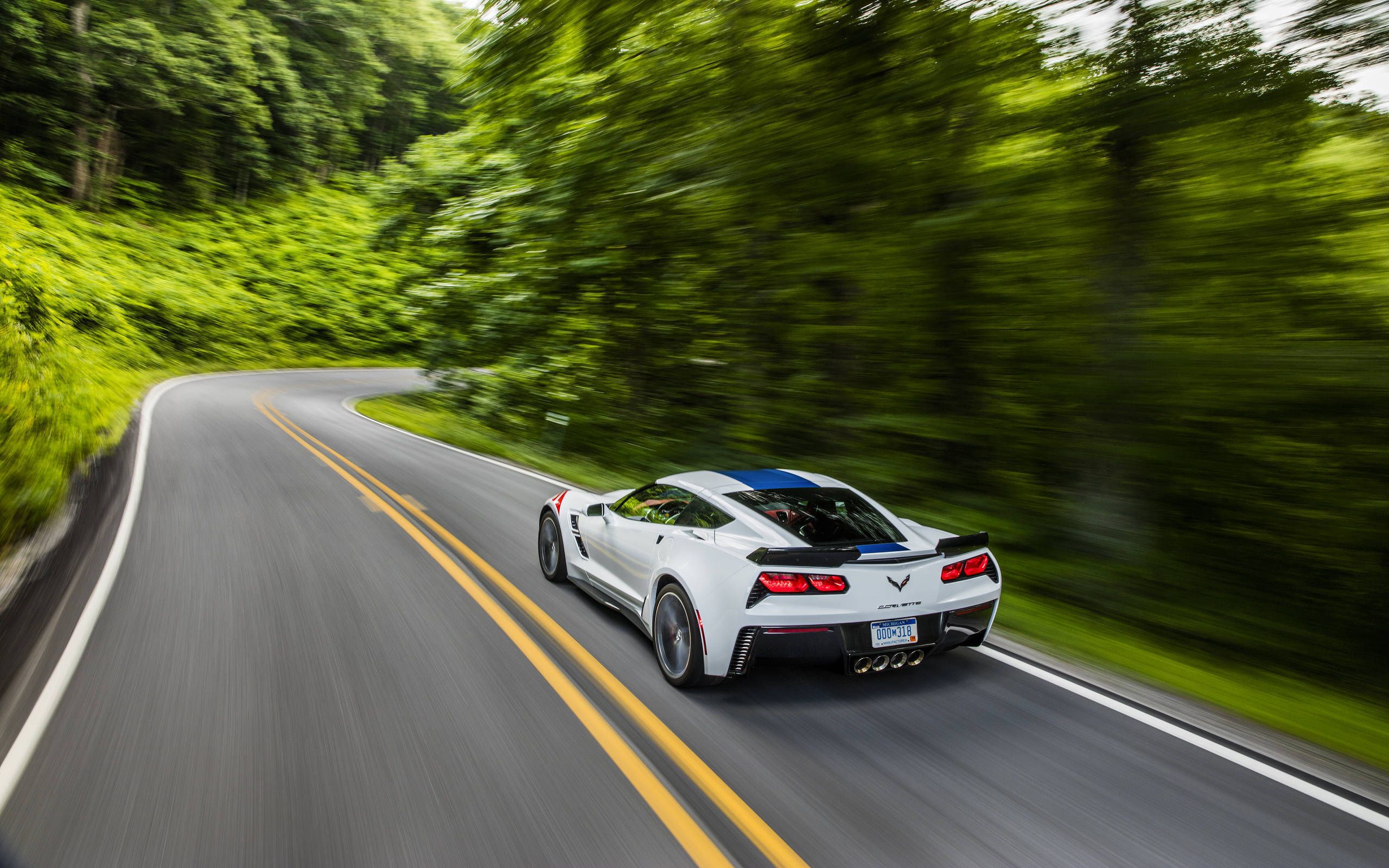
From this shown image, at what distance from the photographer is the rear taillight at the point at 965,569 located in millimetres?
4184

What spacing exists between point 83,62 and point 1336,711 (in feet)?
154

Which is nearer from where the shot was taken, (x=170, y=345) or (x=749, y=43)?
(x=749, y=43)

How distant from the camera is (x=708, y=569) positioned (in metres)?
4.17

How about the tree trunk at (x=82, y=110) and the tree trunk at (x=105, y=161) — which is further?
the tree trunk at (x=105, y=161)

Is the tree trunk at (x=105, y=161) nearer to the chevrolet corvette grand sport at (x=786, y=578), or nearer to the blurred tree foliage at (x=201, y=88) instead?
the blurred tree foliage at (x=201, y=88)

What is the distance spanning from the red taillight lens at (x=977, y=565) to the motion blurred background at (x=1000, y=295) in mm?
1148

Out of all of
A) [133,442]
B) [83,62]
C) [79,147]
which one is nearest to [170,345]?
[79,147]

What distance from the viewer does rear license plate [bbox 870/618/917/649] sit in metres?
3.95

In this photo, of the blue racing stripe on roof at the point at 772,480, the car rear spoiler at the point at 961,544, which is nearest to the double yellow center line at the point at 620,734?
the blue racing stripe on roof at the point at 772,480

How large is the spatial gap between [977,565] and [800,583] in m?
1.17

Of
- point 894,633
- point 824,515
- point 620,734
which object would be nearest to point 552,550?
point 824,515

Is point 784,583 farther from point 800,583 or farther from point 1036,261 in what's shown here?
point 1036,261

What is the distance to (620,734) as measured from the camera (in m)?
3.73

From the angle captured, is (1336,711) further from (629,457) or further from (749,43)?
(629,457)
